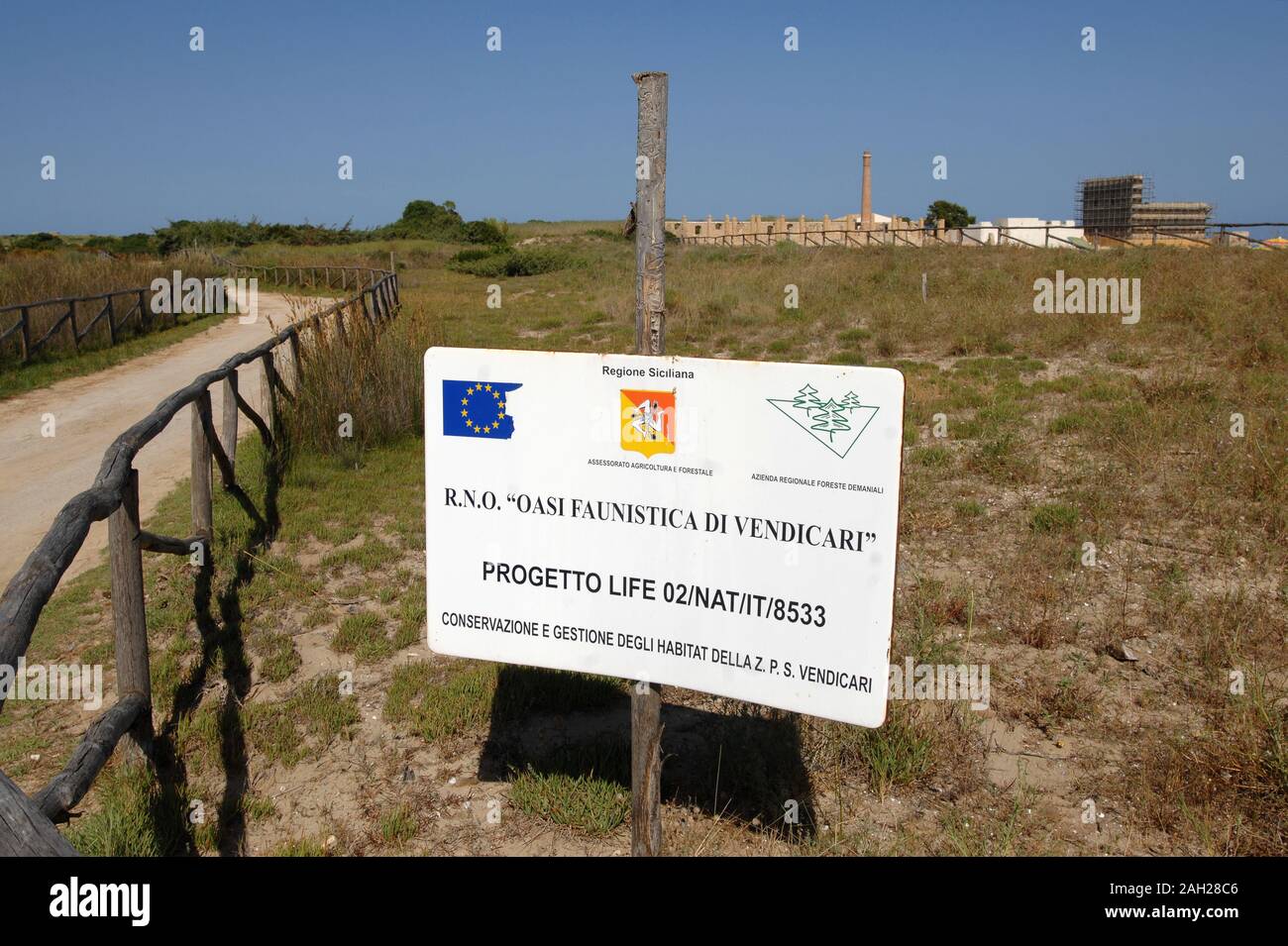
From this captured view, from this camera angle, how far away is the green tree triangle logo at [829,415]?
2.69m

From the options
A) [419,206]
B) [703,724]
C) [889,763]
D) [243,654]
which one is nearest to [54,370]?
[243,654]

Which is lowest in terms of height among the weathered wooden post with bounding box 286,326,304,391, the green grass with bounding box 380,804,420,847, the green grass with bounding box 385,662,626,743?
→ the green grass with bounding box 380,804,420,847

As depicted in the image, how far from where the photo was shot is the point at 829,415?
2729 mm

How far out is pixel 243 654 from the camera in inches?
211

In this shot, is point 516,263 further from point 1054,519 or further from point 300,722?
point 300,722

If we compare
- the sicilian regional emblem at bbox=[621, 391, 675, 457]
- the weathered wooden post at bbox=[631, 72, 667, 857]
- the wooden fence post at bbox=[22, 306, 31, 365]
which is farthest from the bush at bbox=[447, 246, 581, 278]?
the sicilian regional emblem at bbox=[621, 391, 675, 457]

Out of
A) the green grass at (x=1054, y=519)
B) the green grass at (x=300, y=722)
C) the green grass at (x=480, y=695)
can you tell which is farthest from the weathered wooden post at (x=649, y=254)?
the green grass at (x=1054, y=519)

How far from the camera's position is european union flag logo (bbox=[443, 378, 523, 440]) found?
3131 mm

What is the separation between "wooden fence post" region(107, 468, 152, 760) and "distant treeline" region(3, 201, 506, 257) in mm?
42327

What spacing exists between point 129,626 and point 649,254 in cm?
299

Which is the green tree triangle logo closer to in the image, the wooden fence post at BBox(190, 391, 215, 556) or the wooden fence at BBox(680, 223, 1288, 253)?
the wooden fence post at BBox(190, 391, 215, 556)

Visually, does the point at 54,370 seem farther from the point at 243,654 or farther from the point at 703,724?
the point at 703,724

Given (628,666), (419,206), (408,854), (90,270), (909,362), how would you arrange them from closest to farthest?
(628,666)
(408,854)
(909,362)
(90,270)
(419,206)

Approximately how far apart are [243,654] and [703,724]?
273cm
